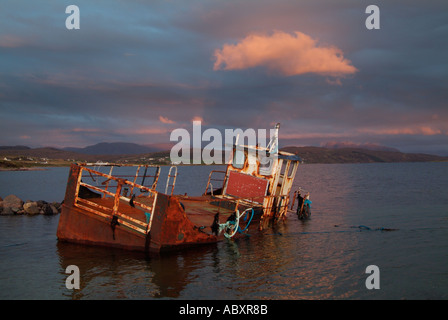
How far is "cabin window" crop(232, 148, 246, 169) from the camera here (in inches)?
817

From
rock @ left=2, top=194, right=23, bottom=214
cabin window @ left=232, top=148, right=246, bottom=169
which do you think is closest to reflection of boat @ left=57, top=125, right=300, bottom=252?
cabin window @ left=232, top=148, right=246, bottom=169

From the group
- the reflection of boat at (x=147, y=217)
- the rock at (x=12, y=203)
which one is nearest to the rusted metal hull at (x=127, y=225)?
the reflection of boat at (x=147, y=217)

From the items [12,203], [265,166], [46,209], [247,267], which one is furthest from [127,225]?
[12,203]

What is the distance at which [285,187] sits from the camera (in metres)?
22.2

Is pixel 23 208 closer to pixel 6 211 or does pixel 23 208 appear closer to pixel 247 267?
pixel 6 211

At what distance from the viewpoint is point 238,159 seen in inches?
822

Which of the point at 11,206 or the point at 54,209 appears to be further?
the point at 54,209

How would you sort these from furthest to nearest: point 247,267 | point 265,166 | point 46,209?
point 46,209 < point 265,166 < point 247,267

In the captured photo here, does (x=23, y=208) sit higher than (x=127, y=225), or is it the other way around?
(x=127, y=225)

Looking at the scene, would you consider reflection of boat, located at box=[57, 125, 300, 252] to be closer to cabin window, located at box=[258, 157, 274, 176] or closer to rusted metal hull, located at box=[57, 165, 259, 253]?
rusted metal hull, located at box=[57, 165, 259, 253]

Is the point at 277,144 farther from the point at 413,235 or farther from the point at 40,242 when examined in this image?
the point at 40,242

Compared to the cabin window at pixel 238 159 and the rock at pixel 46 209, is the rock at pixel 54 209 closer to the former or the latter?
the rock at pixel 46 209
